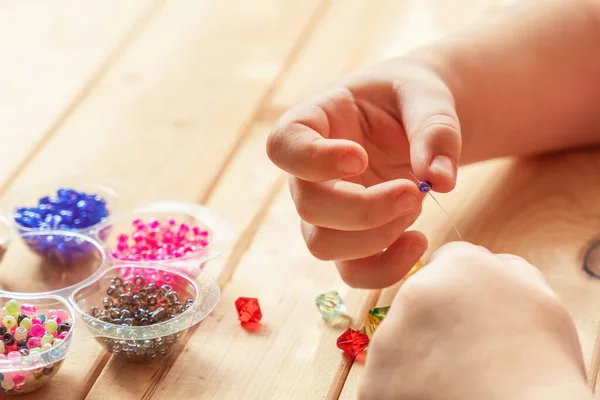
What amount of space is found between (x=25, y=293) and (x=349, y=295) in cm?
31

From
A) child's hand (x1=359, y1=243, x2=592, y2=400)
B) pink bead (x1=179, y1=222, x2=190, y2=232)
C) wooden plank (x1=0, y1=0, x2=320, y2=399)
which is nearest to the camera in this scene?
child's hand (x1=359, y1=243, x2=592, y2=400)

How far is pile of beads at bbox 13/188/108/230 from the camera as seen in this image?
3.21ft

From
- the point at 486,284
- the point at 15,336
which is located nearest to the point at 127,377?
the point at 15,336

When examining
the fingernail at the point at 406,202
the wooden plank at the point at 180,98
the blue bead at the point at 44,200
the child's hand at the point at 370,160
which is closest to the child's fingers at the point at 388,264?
the child's hand at the point at 370,160

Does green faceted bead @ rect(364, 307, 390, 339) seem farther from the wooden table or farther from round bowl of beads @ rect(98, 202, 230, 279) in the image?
round bowl of beads @ rect(98, 202, 230, 279)

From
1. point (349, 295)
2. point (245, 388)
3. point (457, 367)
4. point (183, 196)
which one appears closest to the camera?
point (457, 367)

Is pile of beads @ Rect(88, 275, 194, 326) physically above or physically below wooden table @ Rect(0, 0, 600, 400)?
above

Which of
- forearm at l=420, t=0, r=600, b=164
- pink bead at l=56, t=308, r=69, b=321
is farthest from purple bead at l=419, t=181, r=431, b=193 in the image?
pink bead at l=56, t=308, r=69, b=321

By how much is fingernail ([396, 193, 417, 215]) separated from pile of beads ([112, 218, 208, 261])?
0.25m

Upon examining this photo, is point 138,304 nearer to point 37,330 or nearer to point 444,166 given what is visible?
point 37,330

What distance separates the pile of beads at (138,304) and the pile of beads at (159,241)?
0.17 feet

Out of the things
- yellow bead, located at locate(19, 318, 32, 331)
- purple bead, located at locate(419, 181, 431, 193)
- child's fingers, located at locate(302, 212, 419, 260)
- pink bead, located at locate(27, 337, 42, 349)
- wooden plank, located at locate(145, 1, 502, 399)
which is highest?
purple bead, located at locate(419, 181, 431, 193)

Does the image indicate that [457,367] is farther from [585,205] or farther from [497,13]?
[497,13]

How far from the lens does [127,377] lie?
812 millimetres
